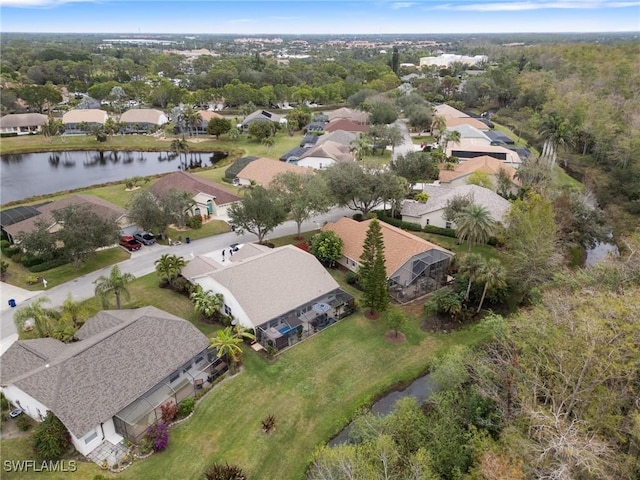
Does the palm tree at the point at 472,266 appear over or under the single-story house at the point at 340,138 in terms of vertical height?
under

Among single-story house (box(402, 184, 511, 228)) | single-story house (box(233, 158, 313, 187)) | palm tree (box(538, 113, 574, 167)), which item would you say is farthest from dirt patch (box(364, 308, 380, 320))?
palm tree (box(538, 113, 574, 167))

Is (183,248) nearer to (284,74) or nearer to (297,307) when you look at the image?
(297,307)

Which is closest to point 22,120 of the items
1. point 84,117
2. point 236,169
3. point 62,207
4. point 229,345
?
point 84,117

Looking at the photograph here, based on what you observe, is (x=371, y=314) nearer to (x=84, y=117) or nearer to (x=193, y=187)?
(x=193, y=187)

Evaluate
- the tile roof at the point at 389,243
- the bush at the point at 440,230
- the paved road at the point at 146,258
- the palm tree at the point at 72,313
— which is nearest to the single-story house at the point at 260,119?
the paved road at the point at 146,258

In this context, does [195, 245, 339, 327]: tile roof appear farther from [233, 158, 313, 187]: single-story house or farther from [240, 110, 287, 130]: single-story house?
[240, 110, 287, 130]: single-story house

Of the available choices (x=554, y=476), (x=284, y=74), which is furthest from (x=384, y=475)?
(x=284, y=74)

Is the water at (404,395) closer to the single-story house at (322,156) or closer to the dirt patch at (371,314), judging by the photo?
the dirt patch at (371,314)
